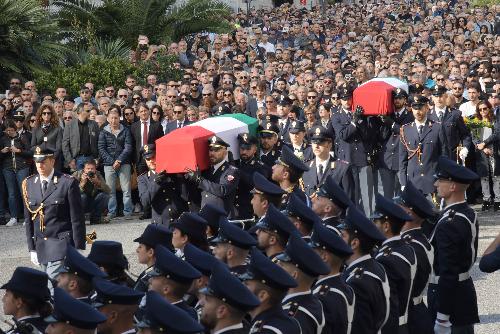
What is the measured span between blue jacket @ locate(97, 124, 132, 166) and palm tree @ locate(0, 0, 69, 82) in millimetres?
5150

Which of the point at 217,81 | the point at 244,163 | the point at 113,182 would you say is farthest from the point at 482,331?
the point at 217,81

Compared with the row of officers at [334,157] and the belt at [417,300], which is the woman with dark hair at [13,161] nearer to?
the row of officers at [334,157]

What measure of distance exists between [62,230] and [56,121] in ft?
20.0

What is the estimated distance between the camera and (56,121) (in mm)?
16219

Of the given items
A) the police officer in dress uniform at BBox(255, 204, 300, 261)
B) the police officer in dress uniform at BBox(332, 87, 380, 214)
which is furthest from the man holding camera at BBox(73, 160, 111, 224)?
the police officer in dress uniform at BBox(255, 204, 300, 261)

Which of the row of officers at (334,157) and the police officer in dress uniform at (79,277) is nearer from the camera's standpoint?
the police officer in dress uniform at (79,277)

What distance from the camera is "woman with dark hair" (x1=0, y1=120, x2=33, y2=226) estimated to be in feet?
52.4

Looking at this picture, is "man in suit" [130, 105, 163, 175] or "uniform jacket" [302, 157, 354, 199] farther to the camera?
"man in suit" [130, 105, 163, 175]

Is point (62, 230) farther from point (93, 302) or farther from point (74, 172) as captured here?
point (74, 172)

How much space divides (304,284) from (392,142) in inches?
319

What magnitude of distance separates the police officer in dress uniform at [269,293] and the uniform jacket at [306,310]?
0.58ft

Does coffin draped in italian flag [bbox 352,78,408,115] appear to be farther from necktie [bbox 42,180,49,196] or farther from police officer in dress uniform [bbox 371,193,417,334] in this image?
police officer in dress uniform [bbox 371,193,417,334]

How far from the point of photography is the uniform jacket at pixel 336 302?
6629mm

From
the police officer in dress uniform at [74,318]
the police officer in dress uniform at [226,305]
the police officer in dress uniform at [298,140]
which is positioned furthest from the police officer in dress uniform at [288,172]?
the police officer in dress uniform at [74,318]
